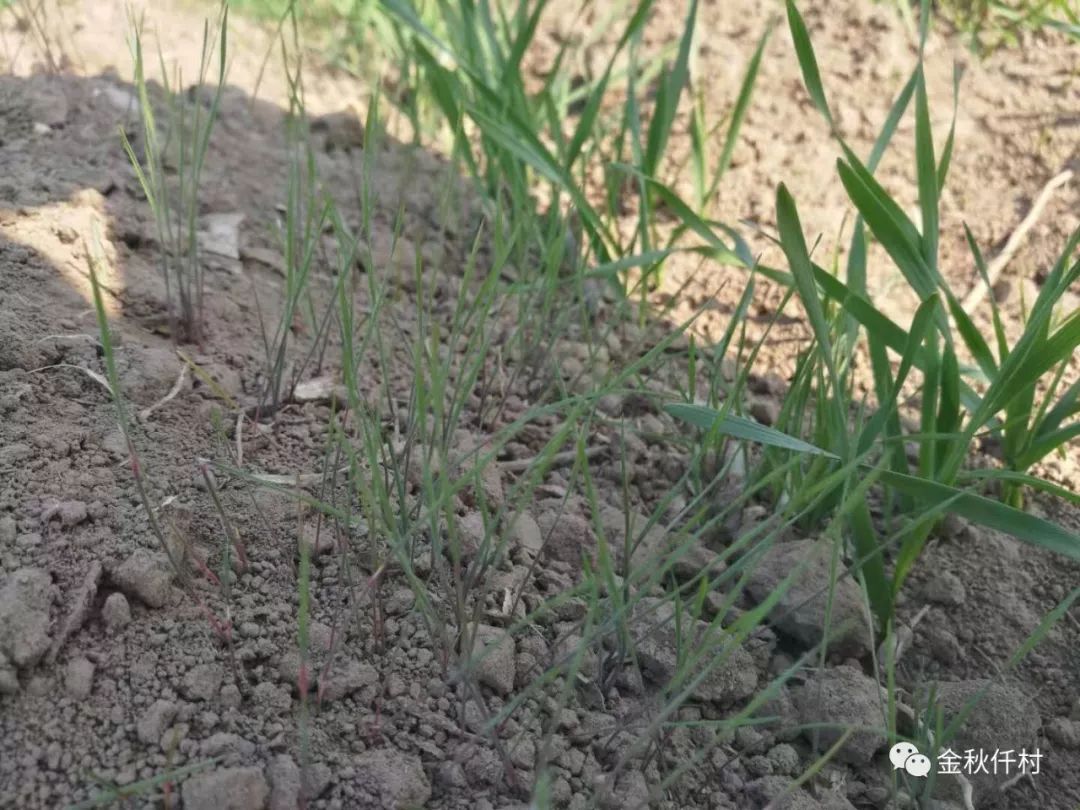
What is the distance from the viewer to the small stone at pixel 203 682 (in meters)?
1.11

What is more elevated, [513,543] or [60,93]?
[60,93]

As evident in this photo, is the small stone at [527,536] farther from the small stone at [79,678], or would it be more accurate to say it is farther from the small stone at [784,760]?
the small stone at [79,678]

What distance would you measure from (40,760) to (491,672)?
18.4 inches

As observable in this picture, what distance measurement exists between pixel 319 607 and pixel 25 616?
0.31 metres

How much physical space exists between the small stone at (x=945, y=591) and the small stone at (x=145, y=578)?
1012 mm

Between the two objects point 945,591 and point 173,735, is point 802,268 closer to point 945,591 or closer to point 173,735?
point 945,591

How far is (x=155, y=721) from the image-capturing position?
1066 millimetres

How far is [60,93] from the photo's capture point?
78.1 inches

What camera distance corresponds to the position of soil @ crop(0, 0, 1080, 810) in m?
1.08

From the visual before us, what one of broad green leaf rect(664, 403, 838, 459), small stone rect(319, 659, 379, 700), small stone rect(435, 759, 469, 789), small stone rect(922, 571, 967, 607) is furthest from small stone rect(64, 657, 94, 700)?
small stone rect(922, 571, 967, 607)

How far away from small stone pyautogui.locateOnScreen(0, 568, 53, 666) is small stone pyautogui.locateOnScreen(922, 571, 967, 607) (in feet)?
3.70

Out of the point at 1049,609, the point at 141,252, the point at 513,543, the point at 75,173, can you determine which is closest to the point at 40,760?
the point at 513,543

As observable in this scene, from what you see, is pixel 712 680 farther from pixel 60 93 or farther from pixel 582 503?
pixel 60 93

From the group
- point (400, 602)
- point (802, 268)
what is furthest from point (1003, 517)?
point (400, 602)
